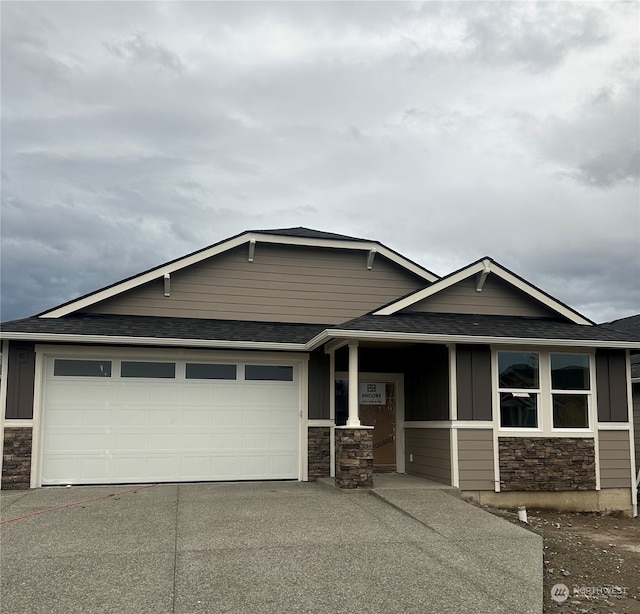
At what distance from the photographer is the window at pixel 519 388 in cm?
1112

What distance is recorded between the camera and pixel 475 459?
1084cm

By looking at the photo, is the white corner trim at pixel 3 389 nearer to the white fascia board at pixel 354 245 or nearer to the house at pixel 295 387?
the house at pixel 295 387

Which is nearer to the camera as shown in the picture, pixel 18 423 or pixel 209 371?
pixel 18 423

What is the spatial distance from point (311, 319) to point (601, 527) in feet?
21.6

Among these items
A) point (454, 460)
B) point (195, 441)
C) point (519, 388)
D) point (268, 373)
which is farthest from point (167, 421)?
point (519, 388)

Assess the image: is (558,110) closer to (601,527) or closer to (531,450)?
(531,450)

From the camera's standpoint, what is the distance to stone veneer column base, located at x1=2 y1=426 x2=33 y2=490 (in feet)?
35.1

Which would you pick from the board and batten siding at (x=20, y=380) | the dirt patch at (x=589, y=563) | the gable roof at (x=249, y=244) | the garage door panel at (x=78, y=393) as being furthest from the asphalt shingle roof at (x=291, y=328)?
the dirt patch at (x=589, y=563)

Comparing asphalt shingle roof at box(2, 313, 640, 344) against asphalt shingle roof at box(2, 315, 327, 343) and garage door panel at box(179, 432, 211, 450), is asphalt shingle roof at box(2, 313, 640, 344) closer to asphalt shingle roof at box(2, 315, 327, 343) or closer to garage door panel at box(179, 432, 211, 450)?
asphalt shingle roof at box(2, 315, 327, 343)

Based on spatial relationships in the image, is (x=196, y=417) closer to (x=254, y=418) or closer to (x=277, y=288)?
(x=254, y=418)

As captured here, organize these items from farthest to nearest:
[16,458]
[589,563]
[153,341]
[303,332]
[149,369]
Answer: [303,332] → [149,369] → [153,341] → [16,458] → [589,563]

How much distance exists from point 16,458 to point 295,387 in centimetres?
509

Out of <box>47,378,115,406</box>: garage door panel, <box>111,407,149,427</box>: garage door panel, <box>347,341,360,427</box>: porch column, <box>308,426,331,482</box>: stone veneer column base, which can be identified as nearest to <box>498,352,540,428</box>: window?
<box>347,341,360,427</box>: porch column

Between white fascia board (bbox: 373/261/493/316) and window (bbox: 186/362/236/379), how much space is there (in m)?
3.00
